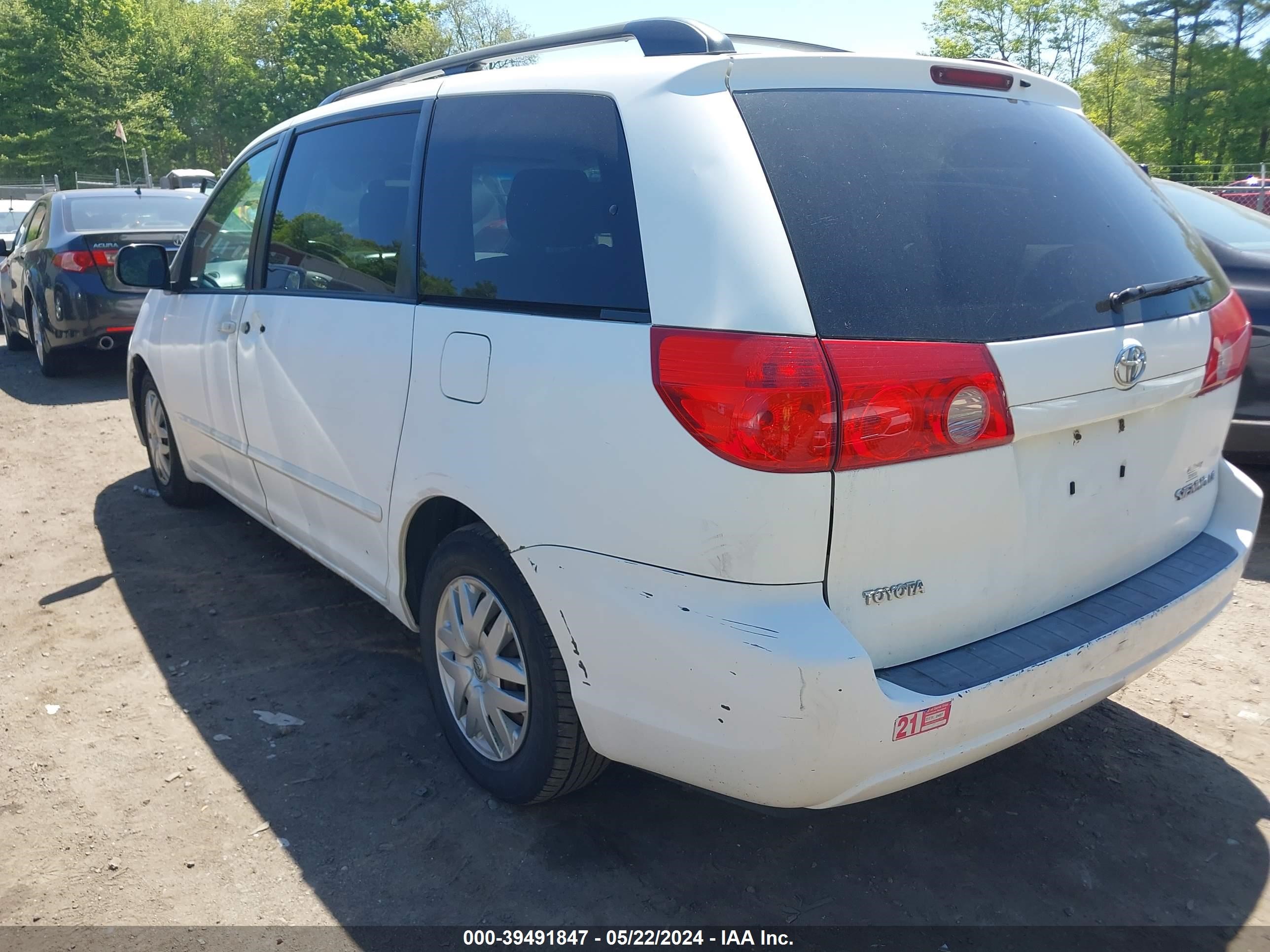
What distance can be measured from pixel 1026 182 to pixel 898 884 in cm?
175

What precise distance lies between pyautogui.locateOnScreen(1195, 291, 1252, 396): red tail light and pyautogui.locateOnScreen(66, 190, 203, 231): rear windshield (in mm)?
8772

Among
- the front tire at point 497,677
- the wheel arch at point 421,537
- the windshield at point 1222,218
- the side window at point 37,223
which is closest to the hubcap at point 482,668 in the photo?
the front tire at point 497,677

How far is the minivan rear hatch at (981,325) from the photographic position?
2.03 metres

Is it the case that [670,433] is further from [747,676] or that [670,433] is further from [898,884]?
[898,884]

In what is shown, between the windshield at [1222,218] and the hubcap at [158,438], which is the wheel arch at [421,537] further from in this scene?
the windshield at [1222,218]

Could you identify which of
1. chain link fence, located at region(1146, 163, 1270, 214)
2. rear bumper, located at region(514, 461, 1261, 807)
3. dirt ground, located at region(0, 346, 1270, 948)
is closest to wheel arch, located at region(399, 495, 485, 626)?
dirt ground, located at region(0, 346, 1270, 948)

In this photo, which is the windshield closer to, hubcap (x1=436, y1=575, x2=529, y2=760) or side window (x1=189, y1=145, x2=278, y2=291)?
hubcap (x1=436, y1=575, x2=529, y2=760)

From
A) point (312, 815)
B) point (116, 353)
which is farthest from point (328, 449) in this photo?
point (116, 353)

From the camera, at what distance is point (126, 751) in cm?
321

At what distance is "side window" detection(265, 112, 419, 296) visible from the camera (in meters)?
3.13

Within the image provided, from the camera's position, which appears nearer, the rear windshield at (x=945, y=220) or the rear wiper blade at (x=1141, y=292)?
the rear windshield at (x=945, y=220)

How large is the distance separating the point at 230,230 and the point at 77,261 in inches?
214

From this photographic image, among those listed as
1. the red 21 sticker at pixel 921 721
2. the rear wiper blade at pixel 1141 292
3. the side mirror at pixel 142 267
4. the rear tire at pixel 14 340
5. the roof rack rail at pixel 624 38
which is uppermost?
the roof rack rail at pixel 624 38

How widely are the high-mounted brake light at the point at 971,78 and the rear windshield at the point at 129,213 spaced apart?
8.38 meters
